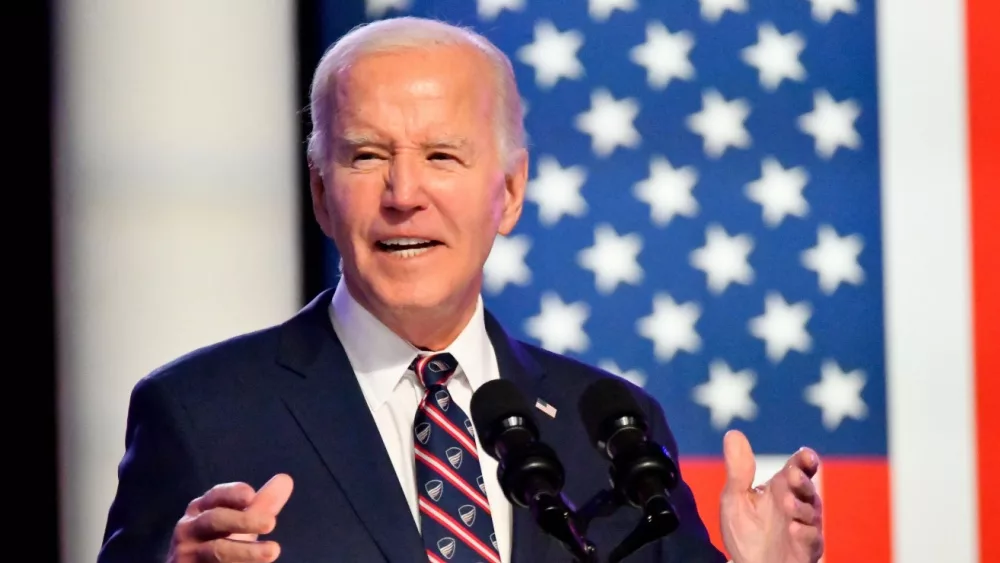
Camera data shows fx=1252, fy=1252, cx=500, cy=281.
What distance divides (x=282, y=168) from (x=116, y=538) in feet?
4.05

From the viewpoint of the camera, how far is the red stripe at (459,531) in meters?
1.80

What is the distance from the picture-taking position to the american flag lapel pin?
2.05 metres

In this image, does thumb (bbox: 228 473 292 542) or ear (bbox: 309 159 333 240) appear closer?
thumb (bbox: 228 473 292 542)

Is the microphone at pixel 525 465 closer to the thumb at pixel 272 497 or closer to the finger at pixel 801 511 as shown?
the thumb at pixel 272 497

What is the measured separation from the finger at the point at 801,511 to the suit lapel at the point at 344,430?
20.8 inches

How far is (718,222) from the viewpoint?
2.79 metres

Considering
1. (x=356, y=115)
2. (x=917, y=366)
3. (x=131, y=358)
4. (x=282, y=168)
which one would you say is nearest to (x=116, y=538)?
(x=356, y=115)

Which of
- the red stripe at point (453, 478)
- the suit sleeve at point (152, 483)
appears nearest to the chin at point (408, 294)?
the red stripe at point (453, 478)

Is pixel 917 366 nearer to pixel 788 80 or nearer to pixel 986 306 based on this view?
pixel 986 306

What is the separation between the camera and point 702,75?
9.19 ft

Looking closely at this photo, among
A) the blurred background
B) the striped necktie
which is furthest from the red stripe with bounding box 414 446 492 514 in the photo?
the blurred background

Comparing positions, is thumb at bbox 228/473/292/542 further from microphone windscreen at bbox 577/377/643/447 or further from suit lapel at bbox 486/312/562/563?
suit lapel at bbox 486/312/562/563

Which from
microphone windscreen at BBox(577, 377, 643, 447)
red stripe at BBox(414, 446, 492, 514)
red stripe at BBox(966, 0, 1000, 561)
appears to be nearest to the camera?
microphone windscreen at BBox(577, 377, 643, 447)

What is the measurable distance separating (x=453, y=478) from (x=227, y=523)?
1.61ft
